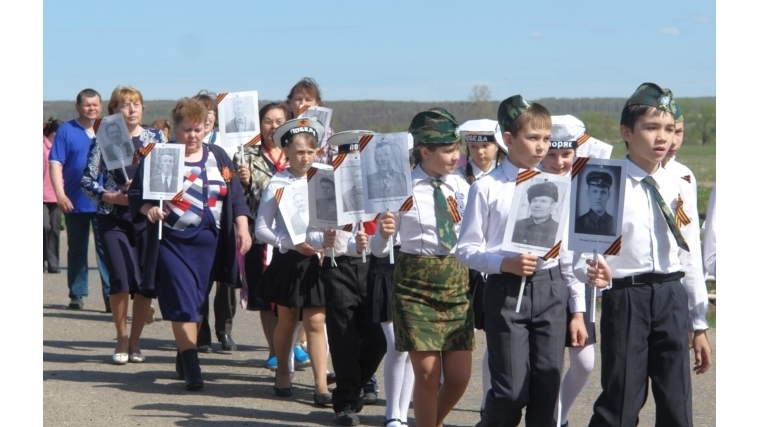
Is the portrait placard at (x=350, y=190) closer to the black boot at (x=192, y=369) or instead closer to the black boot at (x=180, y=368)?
the black boot at (x=192, y=369)

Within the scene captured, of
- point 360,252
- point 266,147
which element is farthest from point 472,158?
point 266,147

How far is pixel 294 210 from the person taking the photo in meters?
Result: 7.75

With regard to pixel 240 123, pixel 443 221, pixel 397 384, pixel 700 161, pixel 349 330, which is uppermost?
pixel 700 161

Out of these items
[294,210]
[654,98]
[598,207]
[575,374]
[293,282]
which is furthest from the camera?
[293,282]

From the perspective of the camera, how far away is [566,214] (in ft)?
18.3

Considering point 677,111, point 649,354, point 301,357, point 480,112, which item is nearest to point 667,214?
point 677,111

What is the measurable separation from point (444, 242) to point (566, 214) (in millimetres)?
951

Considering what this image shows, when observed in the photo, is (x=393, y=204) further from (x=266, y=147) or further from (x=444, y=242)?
(x=266, y=147)

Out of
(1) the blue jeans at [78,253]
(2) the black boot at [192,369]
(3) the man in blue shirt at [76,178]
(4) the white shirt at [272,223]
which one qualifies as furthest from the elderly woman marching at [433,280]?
(1) the blue jeans at [78,253]

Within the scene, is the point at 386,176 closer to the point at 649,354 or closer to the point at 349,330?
the point at 349,330

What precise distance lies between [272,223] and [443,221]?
1.88 m

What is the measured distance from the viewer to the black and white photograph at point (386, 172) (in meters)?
6.34

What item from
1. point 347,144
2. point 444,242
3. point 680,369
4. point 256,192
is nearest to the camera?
point 680,369

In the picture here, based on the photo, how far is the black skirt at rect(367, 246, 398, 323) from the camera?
724 centimetres
